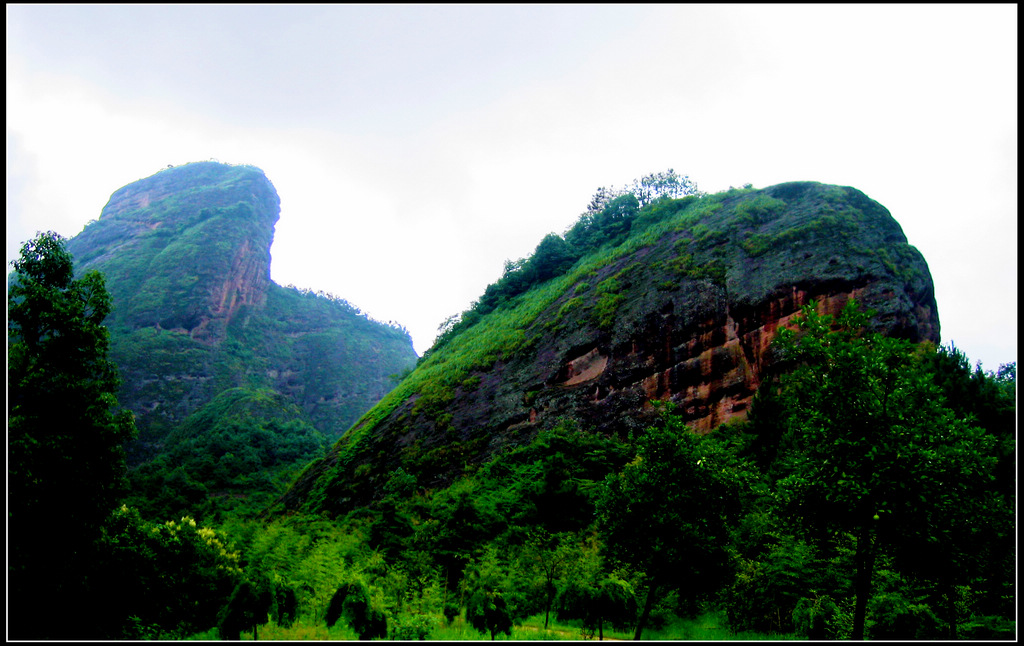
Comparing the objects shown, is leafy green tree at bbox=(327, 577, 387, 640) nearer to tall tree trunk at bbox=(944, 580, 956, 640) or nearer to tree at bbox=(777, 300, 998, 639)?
tree at bbox=(777, 300, 998, 639)

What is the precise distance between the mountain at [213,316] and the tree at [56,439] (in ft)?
218

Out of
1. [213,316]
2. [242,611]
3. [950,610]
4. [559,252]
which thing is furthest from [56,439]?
[213,316]

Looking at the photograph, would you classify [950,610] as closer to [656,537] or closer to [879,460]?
[879,460]

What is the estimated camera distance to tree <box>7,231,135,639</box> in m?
11.0

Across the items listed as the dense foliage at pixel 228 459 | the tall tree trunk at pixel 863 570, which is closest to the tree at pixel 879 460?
the tall tree trunk at pixel 863 570

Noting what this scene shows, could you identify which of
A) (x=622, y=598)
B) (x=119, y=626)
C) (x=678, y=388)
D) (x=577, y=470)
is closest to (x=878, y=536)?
(x=622, y=598)

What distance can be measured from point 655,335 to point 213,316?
8507 centimetres

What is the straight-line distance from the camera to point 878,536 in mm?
9914

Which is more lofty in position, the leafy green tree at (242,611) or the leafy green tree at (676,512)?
the leafy green tree at (676,512)

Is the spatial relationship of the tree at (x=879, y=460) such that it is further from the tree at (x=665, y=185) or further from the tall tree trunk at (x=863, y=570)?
the tree at (x=665, y=185)

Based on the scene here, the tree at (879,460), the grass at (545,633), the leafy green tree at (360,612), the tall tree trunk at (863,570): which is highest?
the tree at (879,460)

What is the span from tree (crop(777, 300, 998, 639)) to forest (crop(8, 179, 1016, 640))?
4cm

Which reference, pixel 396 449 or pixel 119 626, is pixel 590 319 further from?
pixel 119 626

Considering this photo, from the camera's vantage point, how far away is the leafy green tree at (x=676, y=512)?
11.7 meters
